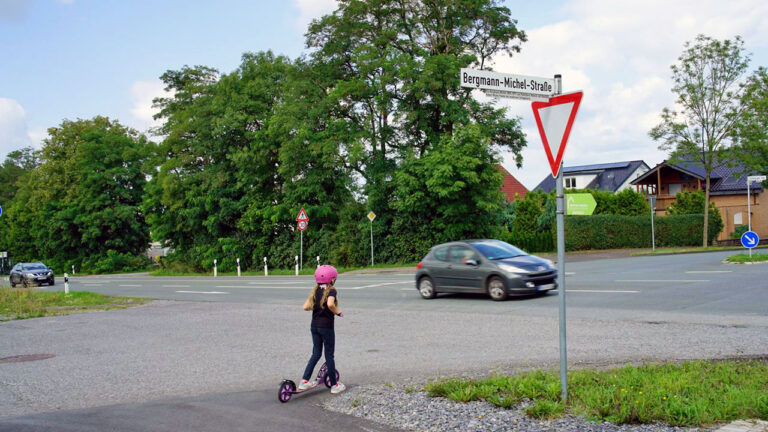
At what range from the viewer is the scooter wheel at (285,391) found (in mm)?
6234

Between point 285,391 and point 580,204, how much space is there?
1853 inches

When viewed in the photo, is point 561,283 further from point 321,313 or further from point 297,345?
point 297,345

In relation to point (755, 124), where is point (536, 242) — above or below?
below

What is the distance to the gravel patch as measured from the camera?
4816mm

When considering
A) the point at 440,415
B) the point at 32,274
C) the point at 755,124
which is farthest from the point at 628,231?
the point at 440,415

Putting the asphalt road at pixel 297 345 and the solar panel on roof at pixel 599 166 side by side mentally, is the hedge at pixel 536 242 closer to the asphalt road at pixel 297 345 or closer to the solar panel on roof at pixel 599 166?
the asphalt road at pixel 297 345

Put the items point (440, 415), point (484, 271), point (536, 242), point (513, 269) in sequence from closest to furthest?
point (440, 415)
point (513, 269)
point (484, 271)
point (536, 242)

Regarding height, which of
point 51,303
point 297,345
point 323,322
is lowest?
point 51,303

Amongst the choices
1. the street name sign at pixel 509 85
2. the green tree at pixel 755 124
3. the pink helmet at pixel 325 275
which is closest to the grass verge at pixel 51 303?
the pink helmet at pixel 325 275

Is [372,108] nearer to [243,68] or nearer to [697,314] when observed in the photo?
[243,68]

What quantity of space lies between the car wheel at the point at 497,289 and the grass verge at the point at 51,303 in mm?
11146

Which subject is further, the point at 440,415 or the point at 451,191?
the point at 451,191

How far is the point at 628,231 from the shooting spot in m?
41.8

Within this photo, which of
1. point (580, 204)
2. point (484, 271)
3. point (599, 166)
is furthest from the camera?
point (599, 166)
